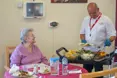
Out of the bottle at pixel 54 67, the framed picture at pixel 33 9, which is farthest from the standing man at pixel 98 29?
the bottle at pixel 54 67

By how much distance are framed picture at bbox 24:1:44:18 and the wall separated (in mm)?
76

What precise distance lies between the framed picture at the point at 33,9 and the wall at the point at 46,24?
0.08 metres

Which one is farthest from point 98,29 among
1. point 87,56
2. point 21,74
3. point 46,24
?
A: point 21,74

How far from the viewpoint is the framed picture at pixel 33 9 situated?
3.99 meters

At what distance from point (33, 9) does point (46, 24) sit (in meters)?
0.31

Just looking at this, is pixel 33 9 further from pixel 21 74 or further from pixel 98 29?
pixel 21 74

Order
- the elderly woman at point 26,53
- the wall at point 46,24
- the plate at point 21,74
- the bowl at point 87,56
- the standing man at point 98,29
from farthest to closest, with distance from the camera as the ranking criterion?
the wall at point 46,24, the standing man at point 98,29, the elderly woman at point 26,53, the bowl at point 87,56, the plate at point 21,74

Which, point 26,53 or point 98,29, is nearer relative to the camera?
point 26,53

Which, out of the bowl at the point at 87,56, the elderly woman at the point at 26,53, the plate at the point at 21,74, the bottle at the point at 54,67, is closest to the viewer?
the plate at the point at 21,74

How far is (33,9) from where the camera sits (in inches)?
159

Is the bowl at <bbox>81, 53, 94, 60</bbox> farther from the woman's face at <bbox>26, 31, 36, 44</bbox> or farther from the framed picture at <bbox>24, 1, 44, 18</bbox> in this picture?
the framed picture at <bbox>24, 1, 44, 18</bbox>

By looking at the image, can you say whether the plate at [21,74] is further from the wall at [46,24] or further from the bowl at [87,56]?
the wall at [46,24]

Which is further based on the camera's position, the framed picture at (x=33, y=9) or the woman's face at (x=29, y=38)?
the framed picture at (x=33, y=9)

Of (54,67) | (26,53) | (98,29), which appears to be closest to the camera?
(54,67)
